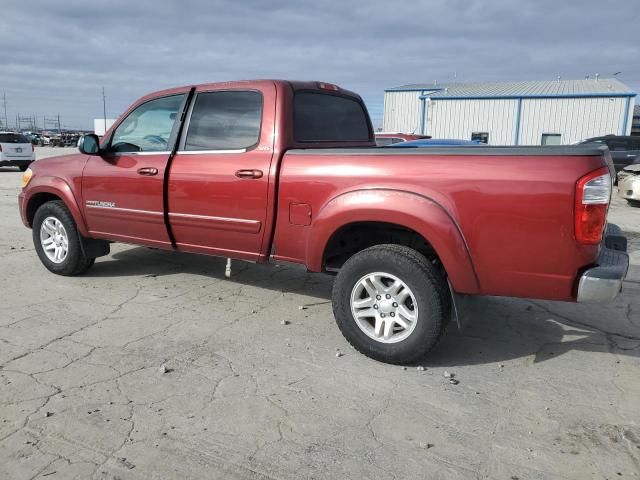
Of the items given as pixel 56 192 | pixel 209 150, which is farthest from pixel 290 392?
pixel 56 192

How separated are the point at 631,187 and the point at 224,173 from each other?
34.8ft

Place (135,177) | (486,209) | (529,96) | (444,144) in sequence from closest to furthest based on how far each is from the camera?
(486,209) < (135,177) < (444,144) < (529,96)

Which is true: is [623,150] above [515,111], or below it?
below

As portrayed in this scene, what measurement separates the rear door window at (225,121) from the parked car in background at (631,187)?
33.7 ft

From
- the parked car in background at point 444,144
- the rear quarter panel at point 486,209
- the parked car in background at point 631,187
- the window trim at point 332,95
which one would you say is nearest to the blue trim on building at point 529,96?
the parked car in background at point 631,187

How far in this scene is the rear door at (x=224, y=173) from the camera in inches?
161

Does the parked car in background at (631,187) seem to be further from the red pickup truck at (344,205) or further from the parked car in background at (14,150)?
the parked car in background at (14,150)

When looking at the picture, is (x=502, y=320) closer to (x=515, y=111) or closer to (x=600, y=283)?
(x=600, y=283)

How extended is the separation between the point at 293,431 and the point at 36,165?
176 inches

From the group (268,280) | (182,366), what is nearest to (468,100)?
(268,280)

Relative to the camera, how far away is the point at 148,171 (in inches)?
184

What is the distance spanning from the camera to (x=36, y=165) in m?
5.66

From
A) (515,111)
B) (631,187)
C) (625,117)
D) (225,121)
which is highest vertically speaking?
(515,111)

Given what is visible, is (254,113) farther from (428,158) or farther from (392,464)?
(392,464)
